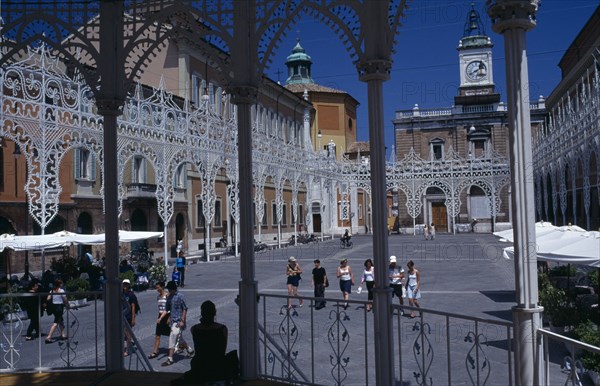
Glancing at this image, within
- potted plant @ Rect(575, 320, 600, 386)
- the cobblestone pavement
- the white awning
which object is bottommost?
the cobblestone pavement

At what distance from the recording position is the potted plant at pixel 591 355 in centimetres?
698

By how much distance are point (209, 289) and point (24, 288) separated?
4.87 m

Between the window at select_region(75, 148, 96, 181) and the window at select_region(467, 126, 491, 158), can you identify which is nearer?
the window at select_region(75, 148, 96, 181)

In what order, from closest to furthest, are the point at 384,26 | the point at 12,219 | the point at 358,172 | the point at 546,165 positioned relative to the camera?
the point at 384,26, the point at 12,219, the point at 546,165, the point at 358,172

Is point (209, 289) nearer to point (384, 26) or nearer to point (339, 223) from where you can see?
point (384, 26)

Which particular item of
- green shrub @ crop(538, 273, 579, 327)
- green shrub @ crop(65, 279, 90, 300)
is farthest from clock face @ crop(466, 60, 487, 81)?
green shrub @ crop(65, 279, 90, 300)

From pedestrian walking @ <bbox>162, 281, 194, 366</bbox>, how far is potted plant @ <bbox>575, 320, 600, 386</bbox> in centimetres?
581

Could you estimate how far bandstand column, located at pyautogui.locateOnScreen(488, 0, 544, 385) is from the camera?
390 cm

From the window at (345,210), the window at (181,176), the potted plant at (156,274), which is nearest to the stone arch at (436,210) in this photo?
the window at (345,210)

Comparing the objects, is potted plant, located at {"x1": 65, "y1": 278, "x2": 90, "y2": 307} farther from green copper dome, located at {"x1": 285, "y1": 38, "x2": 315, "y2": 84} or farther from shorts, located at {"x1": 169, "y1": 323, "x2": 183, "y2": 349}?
green copper dome, located at {"x1": 285, "y1": 38, "x2": 315, "y2": 84}

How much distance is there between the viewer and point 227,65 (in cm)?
593

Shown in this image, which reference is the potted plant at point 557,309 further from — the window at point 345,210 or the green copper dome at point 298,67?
the green copper dome at point 298,67

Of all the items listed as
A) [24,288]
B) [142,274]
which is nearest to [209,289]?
[142,274]

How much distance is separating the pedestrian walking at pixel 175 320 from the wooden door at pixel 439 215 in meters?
47.7
